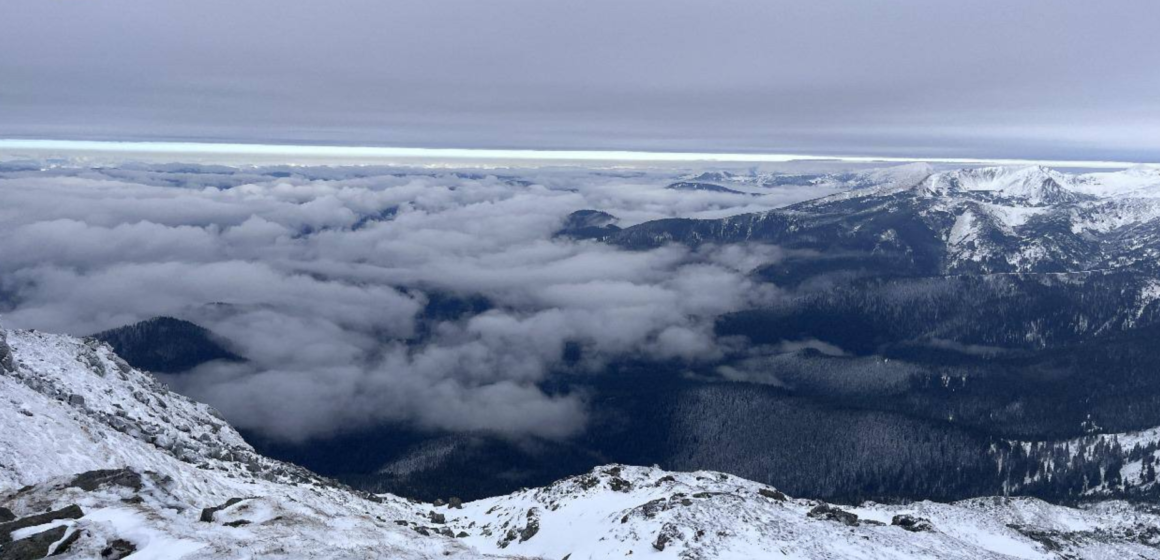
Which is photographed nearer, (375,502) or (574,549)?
(574,549)

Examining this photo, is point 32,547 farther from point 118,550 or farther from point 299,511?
point 299,511

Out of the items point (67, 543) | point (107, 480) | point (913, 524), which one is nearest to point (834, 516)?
point (913, 524)

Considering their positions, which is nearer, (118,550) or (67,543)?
(67,543)

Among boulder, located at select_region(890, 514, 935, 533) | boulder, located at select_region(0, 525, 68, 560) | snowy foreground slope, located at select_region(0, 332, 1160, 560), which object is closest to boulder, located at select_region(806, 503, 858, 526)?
snowy foreground slope, located at select_region(0, 332, 1160, 560)

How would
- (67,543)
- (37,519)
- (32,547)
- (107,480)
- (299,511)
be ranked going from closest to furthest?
(32,547) → (67,543) → (37,519) → (107,480) → (299,511)

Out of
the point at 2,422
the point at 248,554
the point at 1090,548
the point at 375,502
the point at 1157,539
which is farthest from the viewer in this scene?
the point at 1157,539

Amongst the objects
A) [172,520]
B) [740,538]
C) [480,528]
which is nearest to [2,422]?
[172,520]

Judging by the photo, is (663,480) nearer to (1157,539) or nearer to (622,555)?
(622,555)

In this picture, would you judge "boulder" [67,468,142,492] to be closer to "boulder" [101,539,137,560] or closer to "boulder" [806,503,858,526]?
"boulder" [101,539,137,560]

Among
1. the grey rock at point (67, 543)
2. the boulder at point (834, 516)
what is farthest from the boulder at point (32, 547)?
the boulder at point (834, 516)
